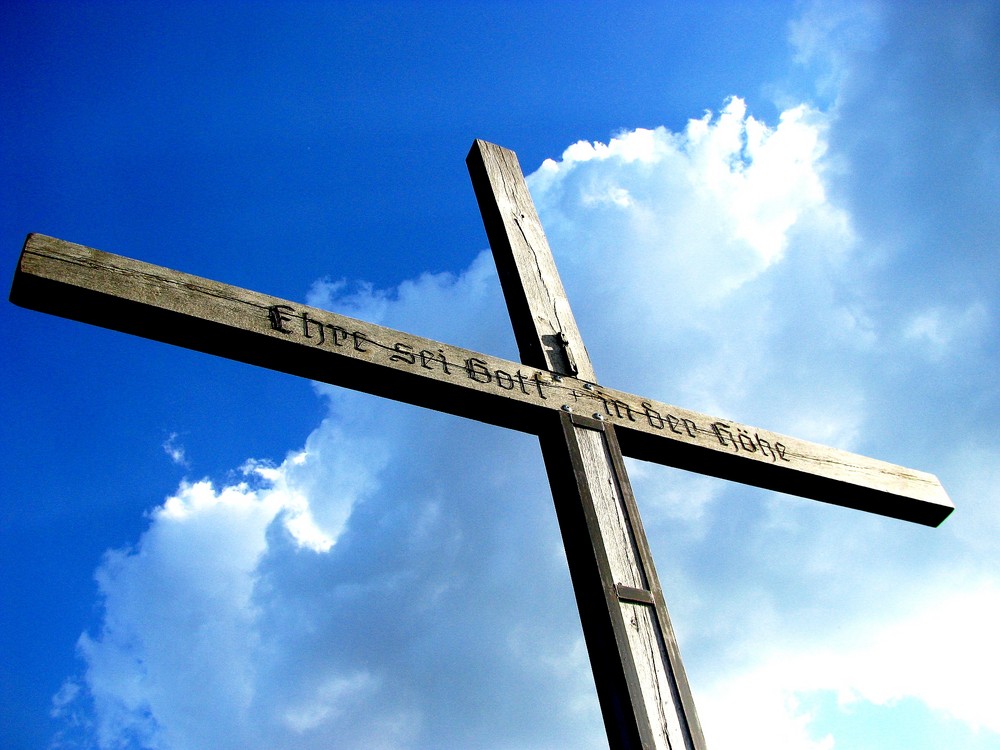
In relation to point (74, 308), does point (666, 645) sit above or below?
below

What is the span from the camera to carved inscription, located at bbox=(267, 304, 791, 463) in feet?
9.33

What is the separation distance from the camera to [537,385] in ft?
10.5

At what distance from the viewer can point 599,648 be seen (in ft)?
8.58

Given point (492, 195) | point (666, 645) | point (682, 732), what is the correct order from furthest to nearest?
point (492, 195) < point (666, 645) < point (682, 732)

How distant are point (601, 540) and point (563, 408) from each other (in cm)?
53

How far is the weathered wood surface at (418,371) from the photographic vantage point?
8.47 ft

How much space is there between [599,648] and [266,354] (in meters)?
1.32

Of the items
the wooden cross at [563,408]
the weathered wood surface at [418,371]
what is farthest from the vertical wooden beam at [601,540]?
the weathered wood surface at [418,371]

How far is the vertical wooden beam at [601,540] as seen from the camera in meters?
2.51

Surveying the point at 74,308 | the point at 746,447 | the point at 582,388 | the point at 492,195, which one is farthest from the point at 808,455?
the point at 74,308

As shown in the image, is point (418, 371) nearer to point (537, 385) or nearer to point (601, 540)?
point (537, 385)

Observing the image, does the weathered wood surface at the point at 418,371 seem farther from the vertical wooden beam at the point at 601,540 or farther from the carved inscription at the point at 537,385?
the vertical wooden beam at the point at 601,540

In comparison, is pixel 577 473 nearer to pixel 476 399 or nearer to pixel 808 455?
pixel 476 399

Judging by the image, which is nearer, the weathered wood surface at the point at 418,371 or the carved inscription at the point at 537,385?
the weathered wood surface at the point at 418,371
